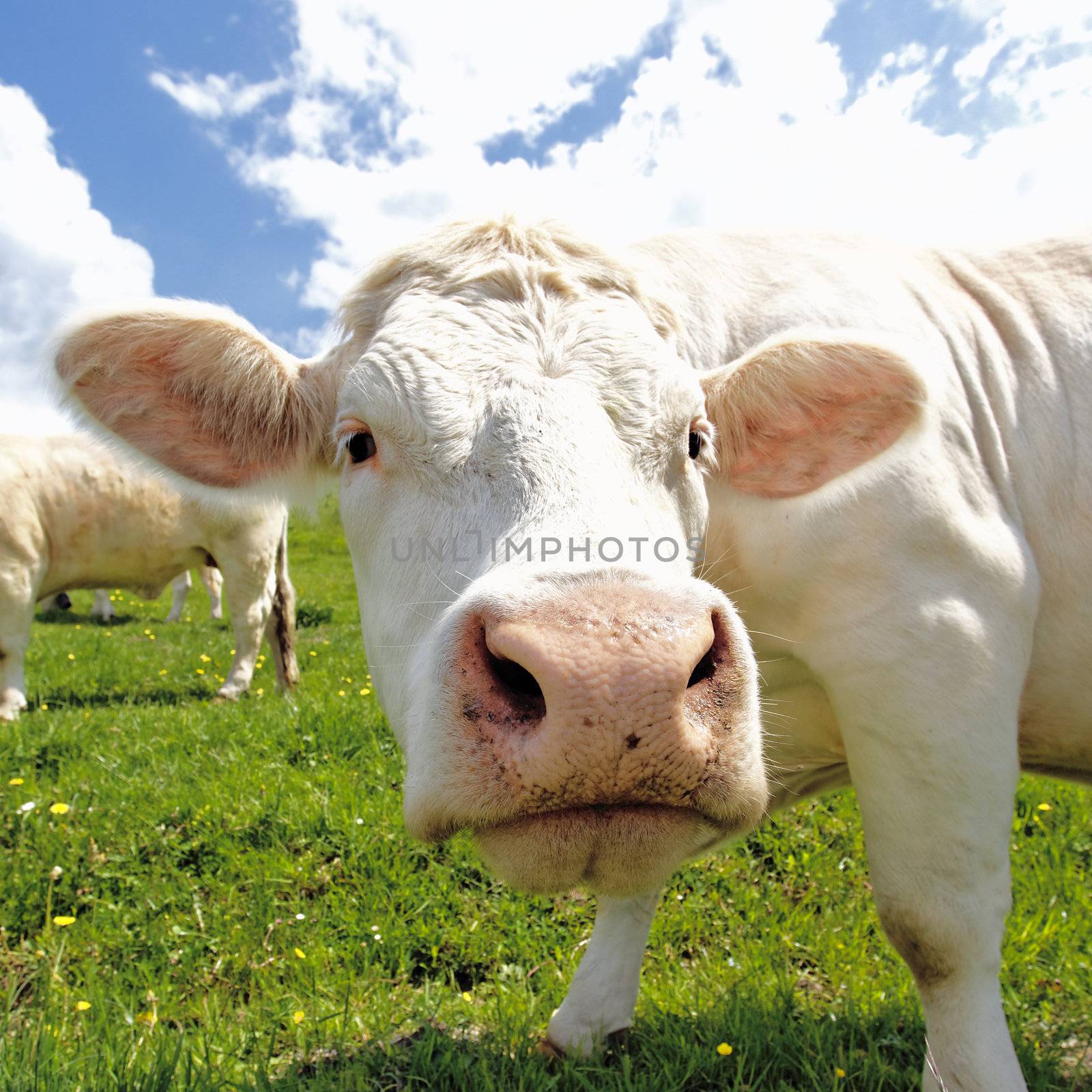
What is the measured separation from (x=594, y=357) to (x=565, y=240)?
649 millimetres

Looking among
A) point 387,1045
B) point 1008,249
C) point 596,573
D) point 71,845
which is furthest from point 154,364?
point 1008,249

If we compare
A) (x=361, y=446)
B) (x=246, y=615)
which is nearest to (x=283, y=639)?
(x=246, y=615)

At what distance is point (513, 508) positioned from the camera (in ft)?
4.93

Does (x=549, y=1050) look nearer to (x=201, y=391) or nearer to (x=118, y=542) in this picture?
(x=201, y=391)

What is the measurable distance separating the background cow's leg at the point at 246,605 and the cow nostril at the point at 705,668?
7192 millimetres

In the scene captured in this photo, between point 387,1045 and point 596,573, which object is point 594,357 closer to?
point 596,573

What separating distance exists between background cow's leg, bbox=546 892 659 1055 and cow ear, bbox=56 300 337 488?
6.00 ft

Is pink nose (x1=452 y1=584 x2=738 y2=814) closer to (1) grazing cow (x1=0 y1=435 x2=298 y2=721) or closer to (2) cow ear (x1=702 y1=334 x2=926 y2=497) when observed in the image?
(2) cow ear (x1=702 y1=334 x2=926 y2=497)

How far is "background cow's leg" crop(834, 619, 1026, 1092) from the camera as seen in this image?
199 centimetres

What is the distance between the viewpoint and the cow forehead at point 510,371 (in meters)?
1.68

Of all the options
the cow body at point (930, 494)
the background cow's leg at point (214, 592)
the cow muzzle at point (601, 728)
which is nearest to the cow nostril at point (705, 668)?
the cow muzzle at point (601, 728)

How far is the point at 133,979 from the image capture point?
9.52 ft

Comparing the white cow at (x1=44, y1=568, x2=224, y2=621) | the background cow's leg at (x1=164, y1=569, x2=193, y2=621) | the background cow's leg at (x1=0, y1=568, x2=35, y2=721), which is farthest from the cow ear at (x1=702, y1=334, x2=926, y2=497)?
the background cow's leg at (x1=164, y1=569, x2=193, y2=621)

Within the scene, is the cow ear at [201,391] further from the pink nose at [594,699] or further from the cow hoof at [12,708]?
the cow hoof at [12,708]
